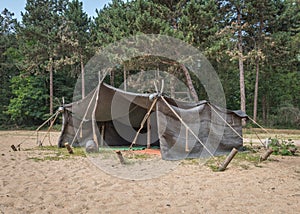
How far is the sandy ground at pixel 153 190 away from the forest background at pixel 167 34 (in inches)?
376

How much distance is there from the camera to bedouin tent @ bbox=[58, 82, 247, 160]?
5.89 metres

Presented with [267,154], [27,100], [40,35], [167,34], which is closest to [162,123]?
[267,154]

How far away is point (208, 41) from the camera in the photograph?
46.4 feet

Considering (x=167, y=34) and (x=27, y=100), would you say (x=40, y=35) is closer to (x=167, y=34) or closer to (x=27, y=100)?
(x=27, y=100)

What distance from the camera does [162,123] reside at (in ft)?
19.2

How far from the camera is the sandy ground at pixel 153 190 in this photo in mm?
2840

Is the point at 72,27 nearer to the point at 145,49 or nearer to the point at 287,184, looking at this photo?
the point at 145,49

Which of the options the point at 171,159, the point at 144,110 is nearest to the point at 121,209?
the point at 171,159

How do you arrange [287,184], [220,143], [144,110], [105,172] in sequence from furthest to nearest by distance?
[144,110] → [220,143] → [105,172] → [287,184]

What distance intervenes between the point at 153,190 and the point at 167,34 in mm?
10407

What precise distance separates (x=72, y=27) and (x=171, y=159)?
53.8 feet

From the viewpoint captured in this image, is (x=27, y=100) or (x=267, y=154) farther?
(x=27, y=100)

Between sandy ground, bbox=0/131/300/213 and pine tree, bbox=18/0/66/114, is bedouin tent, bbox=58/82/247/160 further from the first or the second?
pine tree, bbox=18/0/66/114

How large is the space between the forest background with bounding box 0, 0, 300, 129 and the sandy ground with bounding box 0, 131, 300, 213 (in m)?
9.55
